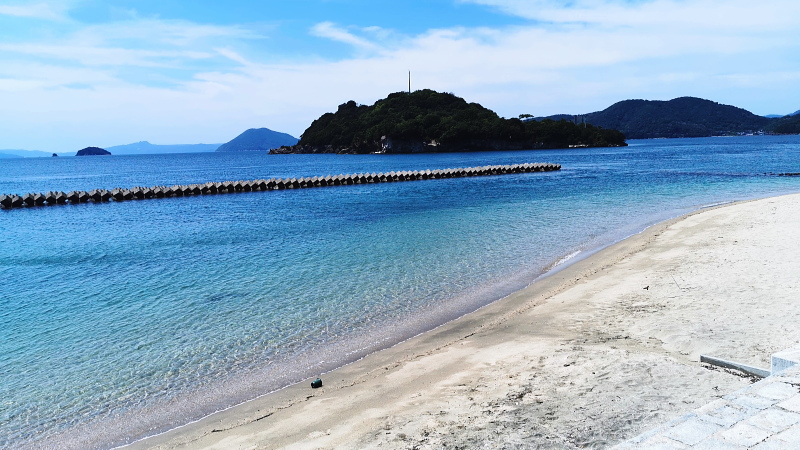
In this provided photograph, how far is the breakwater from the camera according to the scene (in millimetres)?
44656

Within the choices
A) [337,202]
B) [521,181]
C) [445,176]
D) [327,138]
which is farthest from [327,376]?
[327,138]

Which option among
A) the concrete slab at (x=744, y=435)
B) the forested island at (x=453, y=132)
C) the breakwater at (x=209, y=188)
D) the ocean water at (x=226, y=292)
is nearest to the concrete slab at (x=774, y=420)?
the concrete slab at (x=744, y=435)

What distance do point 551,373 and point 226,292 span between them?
9.28m

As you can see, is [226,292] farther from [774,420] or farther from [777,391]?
[774,420]

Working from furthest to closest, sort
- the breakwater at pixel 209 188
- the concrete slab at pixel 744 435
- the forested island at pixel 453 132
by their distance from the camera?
1. the forested island at pixel 453 132
2. the breakwater at pixel 209 188
3. the concrete slab at pixel 744 435

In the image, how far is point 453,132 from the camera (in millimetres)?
144250

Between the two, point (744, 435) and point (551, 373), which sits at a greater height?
point (744, 435)

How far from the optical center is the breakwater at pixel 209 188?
44.7 meters

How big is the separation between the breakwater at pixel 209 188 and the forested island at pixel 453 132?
8344 cm

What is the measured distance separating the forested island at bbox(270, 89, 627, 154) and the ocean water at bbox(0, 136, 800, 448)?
115 meters

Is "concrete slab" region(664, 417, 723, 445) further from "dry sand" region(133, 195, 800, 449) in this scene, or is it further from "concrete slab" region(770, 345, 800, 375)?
"concrete slab" region(770, 345, 800, 375)

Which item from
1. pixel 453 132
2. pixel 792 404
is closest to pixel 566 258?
pixel 792 404

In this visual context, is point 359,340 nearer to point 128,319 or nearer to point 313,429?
point 313,429

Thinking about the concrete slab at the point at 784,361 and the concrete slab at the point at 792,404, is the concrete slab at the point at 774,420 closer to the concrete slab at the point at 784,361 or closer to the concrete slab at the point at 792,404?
the concrete slab at the point at 792,404
